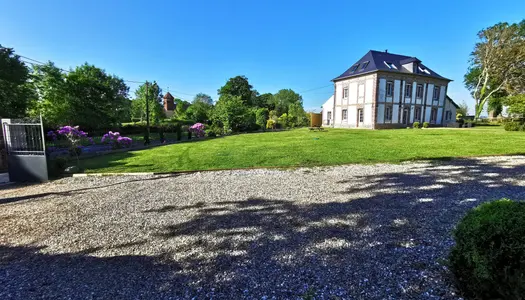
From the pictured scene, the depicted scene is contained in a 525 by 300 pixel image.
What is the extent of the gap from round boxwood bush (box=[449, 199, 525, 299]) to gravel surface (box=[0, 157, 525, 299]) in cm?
30

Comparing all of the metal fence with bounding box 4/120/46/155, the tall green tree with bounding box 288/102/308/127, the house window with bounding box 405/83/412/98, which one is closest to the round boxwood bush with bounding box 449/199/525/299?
the metal fence with bounding box 4/120/46/155

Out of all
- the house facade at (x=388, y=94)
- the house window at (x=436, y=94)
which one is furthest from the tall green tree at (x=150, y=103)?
the house window at (x=436, y=94)

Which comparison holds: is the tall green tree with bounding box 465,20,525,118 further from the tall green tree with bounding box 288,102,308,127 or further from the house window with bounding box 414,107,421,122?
the tall green tree with bounding box 288,102,308,127

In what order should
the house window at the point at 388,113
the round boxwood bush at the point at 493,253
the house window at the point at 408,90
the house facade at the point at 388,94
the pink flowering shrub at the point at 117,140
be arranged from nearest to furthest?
the round boxwood bush at the point at 493,253
the pink flowering shrub at the point at 117,140
the house facade at the point at 388,94
the house window at the point at 388,113
the house window at the point at 408,90

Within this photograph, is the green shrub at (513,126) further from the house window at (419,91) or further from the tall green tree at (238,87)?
the tall green tree at (238,87)

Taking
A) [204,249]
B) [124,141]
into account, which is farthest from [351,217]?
[124,141]

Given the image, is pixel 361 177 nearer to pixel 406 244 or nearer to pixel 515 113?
pixel 406 244

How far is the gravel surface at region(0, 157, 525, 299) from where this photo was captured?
2400 millimetres

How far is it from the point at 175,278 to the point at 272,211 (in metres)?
2.19

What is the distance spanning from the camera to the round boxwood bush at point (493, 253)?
5.58 ft

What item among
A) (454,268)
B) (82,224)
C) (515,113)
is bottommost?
(82,224)

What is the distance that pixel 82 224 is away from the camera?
4199 millimetres

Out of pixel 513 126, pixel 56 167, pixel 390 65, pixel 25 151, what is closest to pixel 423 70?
pixel 390 65

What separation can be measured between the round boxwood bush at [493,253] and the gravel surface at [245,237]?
305 mm
